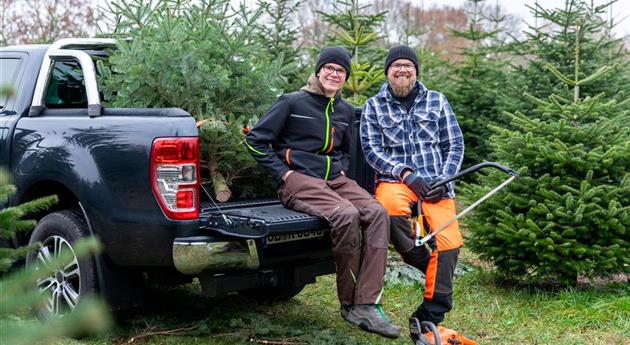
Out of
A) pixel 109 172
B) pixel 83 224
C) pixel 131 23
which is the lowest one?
pixel 83 224

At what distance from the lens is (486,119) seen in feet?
31.9

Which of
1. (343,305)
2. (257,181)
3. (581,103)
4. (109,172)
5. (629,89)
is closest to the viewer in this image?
(109,172)

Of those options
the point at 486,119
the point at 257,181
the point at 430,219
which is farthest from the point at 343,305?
the point at 486,119

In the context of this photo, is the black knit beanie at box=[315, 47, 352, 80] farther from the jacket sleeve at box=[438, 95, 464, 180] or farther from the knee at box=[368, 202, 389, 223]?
the knee at box=[368, 202, 389, 223]

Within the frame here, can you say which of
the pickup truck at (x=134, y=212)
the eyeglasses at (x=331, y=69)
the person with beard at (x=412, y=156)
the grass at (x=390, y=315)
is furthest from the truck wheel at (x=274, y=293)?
the eyeglasses at (x=331, y=69)

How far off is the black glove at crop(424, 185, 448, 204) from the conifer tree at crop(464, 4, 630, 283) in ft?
3.14

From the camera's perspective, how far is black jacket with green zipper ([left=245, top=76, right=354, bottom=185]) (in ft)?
15.4

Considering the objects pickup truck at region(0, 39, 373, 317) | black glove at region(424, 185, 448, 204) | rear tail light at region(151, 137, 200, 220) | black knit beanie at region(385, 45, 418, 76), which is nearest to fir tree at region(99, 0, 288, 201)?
pickup truck at region(0, 39, 373, 317)

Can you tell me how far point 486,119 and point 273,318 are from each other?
5.24 metres

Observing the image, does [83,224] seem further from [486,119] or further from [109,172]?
[486,119]

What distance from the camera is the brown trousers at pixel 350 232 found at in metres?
4.39

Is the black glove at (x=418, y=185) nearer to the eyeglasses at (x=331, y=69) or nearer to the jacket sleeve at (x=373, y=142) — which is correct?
the jacket sleeve at (x=373, y=142)

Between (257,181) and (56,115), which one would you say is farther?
(257,181)

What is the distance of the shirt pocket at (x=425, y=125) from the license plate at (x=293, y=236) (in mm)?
1088
